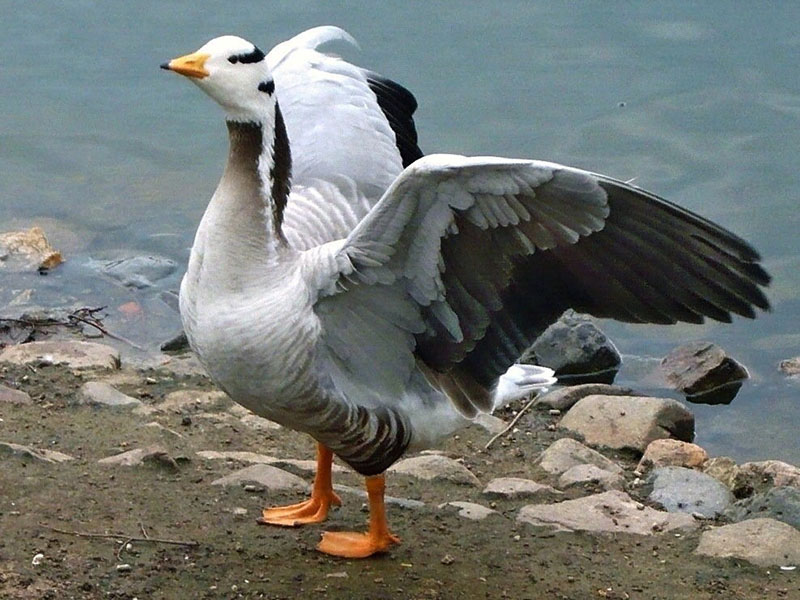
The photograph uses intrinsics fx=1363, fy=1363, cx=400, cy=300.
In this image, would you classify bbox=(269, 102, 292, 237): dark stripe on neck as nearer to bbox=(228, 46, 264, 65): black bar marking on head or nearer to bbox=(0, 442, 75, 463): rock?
bbox=(228, 46, 264, 65): black bar marking on head

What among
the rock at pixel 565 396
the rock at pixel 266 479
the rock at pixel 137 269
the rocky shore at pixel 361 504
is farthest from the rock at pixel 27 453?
the rock at pixel 137 269

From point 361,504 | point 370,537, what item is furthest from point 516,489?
point 370,537

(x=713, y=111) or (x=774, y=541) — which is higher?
(x=713, y=111)

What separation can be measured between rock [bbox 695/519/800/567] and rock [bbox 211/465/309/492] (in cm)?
167

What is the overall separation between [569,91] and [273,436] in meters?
5.95

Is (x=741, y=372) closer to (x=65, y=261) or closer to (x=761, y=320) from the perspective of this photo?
(x=761, y=320)

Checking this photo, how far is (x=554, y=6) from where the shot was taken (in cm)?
1302

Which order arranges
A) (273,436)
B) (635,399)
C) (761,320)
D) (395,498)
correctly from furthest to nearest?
(761,320), (635,399), (273,436), (395,498)

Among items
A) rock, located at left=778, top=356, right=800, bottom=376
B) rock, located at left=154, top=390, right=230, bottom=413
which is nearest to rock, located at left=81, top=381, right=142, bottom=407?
rock, located at left=154, top=390, right=230, bottom=413

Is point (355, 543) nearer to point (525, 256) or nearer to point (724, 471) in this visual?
point (525, 256)

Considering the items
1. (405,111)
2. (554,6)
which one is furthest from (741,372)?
(554,6)

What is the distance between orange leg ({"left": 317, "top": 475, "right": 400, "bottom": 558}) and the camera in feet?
16.4

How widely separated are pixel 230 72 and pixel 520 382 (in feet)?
5.96

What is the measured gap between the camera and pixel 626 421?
22.5 ft
